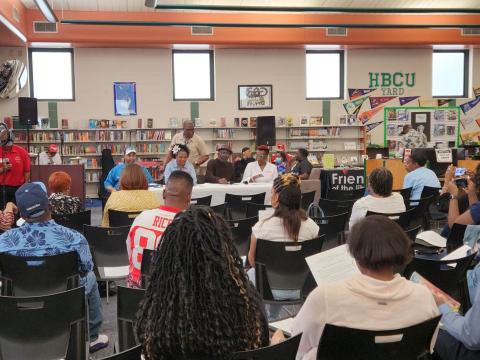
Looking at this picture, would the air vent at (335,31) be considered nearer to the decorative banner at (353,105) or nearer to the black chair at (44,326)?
the decorative banner at (353,105)

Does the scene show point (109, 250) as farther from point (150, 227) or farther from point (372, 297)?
point (372, 297)

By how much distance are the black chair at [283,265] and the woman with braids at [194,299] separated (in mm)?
1762

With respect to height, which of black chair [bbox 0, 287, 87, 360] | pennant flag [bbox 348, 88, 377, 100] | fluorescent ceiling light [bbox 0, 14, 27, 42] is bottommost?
black chair [bbox 0, 287, 87, 360]

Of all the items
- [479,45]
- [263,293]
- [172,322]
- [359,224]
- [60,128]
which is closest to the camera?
[172,322]

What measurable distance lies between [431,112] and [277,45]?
15.6ft

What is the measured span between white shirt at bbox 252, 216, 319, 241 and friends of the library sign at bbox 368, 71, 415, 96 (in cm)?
1133

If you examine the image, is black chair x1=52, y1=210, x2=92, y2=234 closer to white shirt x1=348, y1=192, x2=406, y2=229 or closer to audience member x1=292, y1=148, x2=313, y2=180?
white shirt x1=348, y1=192, x2=406, y2=229

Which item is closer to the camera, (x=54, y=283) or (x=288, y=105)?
(x=54, y=283)

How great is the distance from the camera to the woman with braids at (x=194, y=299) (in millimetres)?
1380

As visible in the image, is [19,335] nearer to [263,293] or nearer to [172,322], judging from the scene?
[172,322]

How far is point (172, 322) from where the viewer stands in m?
1.38

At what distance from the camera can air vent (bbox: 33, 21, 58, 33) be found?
38.4ft

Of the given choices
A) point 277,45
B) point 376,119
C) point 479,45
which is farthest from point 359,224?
point 479,45

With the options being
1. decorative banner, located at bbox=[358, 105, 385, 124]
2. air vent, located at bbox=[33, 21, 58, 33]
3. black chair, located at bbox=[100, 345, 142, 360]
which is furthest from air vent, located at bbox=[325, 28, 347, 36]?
black chair, located at bbox=[100, 345, 142, 360]
